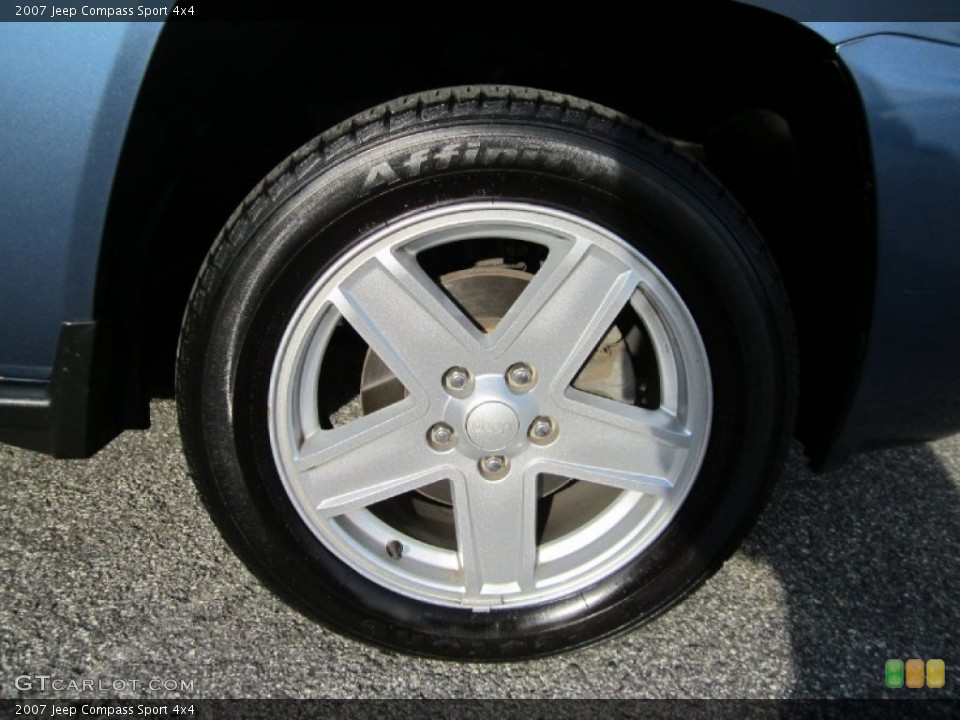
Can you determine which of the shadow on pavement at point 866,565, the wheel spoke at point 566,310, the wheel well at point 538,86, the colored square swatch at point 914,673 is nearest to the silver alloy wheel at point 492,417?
the wheel spoke at point 566,310

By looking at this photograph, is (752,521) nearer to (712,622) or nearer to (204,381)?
(712,622)

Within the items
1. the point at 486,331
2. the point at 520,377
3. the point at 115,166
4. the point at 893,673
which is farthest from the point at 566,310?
the point at 893,673

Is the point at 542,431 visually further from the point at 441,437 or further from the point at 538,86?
the point at 538,86

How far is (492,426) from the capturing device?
4.85ft

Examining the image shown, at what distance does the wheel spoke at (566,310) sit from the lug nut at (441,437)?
0.59ft

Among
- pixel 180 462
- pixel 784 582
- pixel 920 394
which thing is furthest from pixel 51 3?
pixel 784 582

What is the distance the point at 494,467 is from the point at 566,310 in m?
0.32

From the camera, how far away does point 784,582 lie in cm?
181

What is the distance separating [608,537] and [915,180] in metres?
0.81

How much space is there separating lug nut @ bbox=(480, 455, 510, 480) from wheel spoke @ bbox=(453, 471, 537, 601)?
1 centimetres

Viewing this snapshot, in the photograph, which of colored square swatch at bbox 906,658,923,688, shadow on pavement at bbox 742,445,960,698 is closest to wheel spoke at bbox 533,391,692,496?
shadow on pavement at bbox 742,445,960,698

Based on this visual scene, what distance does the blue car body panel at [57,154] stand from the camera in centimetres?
123

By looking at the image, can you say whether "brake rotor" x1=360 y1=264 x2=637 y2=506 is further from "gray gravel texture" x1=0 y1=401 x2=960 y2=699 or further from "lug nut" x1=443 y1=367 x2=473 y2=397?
"gray gravel texture" x1=0 y1=401 x2=960 y2=699

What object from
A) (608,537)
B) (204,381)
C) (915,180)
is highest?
(915,180)
